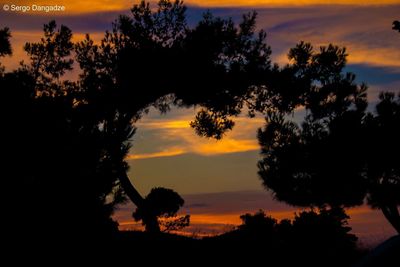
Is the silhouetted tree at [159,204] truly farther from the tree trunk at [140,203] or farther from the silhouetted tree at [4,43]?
the silhouetted tree at [4,43]

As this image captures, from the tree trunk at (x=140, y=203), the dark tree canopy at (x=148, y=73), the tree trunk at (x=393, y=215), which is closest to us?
the dark tree canopy at (x=148, y=73)

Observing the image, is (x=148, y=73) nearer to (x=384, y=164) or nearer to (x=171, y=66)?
(x=171, y=66)

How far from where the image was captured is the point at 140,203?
88.5 feet

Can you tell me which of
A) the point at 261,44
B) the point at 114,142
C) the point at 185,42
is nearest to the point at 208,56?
the point at 185,42

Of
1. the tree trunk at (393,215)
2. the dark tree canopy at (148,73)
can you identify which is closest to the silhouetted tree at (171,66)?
the dark tree canopy at (148,73)

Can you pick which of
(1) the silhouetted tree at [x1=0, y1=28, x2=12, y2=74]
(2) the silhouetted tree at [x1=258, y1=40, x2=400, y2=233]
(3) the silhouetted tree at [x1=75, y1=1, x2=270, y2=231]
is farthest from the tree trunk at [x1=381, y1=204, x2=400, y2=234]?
(1) the silhouetted tree at [x1=0, y1=28, x2=12, y2=74]

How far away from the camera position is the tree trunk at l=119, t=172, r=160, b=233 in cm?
2633

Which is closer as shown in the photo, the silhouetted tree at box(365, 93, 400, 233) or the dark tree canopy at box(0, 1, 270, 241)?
the dark tree canopy at box(0, 1, 270, 241)

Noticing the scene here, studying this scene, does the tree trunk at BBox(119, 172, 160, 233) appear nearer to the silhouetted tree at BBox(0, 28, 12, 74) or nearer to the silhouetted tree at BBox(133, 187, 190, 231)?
the silhouetted tree at BBox(133, 187, 190, 231)

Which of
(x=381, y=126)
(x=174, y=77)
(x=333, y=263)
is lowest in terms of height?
(x=333, y=263)

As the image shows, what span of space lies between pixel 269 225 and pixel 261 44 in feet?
36.5

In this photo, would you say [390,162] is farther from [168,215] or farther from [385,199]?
[168,215]

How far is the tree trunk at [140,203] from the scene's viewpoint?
86.4 ft

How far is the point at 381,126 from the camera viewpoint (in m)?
28.4
